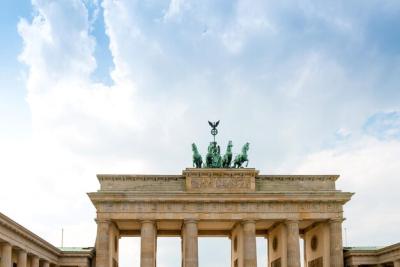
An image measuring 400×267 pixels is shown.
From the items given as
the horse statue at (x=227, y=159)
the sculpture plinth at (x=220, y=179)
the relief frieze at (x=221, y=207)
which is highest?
the horse statue at (x=227, y=159)

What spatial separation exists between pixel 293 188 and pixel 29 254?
25.5 m

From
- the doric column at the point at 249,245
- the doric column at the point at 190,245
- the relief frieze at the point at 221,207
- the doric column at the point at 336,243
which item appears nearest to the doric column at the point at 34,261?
the relief frieze at the point at 221,207

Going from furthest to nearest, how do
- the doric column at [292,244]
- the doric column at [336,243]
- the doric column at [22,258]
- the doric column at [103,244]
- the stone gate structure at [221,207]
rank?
the stone gate structure at [221,207] → the doric column at [336,243] → the doric column at [292,244] → the doric column at [103,244] → the doric column at [22,258]

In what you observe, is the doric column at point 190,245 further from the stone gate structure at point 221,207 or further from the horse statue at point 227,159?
the horse statue at point 227,159

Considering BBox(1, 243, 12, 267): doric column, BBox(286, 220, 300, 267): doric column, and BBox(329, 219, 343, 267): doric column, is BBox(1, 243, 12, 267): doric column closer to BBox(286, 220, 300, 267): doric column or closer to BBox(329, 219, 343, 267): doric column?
BBox(286, 220, 300, 267): doric column

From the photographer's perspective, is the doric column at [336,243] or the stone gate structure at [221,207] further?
the stone gate structure at [221,207]

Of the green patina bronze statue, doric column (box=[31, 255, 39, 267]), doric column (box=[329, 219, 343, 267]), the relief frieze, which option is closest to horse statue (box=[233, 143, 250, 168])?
the green patina bronze statue

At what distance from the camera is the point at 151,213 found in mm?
55406

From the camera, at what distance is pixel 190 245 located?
54.8 meters

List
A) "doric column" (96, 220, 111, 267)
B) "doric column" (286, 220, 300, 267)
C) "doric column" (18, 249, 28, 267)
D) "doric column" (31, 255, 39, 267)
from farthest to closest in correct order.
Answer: "doric column" (286, 220, 300, 267)
"doric column" (96, 220, 111, 267)
"doric column" (31, 255, 39, 267)
"doric column" (18, 249, 28, 267)

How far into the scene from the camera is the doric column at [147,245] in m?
54.7

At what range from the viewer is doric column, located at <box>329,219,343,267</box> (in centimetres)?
5472

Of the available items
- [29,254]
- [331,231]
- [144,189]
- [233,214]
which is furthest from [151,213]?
[331,231]

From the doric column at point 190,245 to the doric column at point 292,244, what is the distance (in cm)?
872
